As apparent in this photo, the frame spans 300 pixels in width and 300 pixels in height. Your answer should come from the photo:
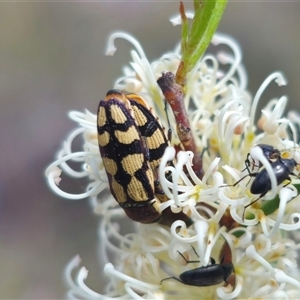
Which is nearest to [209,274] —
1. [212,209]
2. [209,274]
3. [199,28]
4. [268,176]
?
[209,274]

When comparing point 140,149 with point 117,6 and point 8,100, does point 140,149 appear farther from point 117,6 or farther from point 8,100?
point 117,6

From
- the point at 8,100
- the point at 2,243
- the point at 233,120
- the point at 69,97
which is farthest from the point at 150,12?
the point at 233,120

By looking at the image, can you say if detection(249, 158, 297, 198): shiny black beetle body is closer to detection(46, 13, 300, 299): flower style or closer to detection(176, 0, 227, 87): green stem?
detection(46, 13, 300, 299): flower style

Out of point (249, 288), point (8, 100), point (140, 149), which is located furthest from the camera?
point (8, 100)

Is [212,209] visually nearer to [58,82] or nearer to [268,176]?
[268,176]

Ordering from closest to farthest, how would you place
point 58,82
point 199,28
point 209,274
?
1. point 199,28
2. point 209,274
3. point 58,82

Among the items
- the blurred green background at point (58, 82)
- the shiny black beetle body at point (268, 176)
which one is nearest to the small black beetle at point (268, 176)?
the shiny black beetle body at point (268, 176)

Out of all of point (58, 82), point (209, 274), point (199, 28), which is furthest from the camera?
point (58, 82)

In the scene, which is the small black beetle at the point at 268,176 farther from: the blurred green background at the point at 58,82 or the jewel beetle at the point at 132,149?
the blurred green background at the point at 58,82
